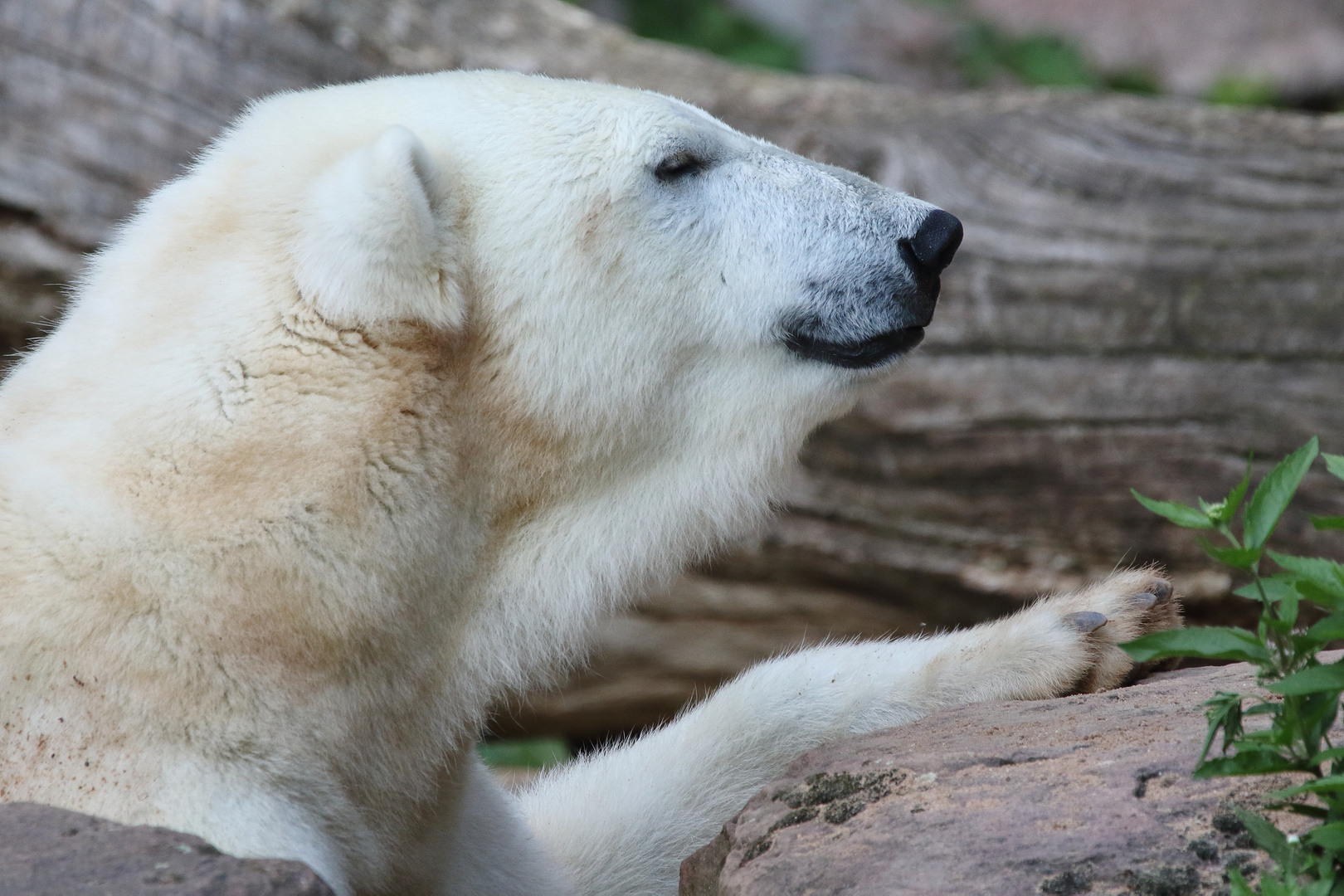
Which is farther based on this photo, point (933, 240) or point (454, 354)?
point (933, 240)

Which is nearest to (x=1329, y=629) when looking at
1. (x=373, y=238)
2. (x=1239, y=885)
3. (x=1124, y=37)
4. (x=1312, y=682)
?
(x=1312, y=682)

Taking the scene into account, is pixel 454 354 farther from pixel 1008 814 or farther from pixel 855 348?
pixel 1008 814

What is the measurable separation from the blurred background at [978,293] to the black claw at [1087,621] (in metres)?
1.44

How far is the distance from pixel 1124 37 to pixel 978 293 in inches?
299

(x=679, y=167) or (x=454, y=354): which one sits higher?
(x=679, y=167)

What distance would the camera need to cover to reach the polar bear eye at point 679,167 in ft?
7.64

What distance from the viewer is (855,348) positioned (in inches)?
93.6

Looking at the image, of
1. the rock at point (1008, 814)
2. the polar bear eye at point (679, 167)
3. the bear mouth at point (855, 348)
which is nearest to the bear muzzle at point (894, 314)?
the bear mouth at point (855, 348)

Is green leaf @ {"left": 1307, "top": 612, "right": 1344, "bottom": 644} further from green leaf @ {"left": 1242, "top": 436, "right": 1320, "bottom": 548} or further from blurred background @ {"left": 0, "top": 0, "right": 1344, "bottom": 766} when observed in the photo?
blurred background @ {"left": 0, "top": 0, "right": 1344, "bottom": 766}

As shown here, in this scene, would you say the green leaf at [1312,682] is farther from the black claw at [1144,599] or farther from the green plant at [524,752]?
the green plant at [524,752]

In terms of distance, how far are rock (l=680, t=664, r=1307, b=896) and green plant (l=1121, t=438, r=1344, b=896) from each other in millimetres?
93

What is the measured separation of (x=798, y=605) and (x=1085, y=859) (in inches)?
106

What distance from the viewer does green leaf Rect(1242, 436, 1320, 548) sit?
1515mm

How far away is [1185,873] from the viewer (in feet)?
5.02
